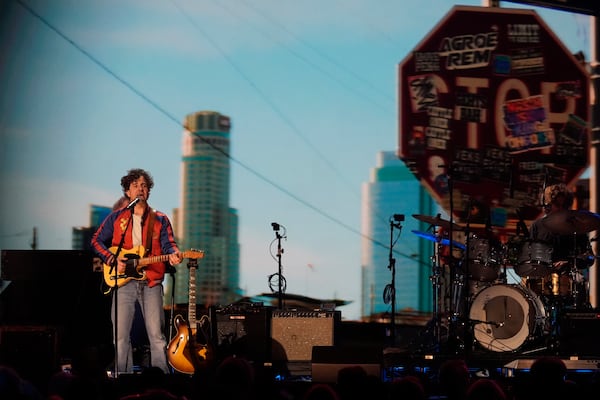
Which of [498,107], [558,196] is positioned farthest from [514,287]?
[498,107]

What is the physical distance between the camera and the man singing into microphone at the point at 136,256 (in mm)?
8781

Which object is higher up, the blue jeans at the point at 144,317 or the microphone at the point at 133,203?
the microphone at the point at 133,203

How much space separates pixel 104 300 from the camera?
9992 mm

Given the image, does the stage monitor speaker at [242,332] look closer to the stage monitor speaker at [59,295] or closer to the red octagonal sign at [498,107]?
the stage monitor speaker at [59,295]

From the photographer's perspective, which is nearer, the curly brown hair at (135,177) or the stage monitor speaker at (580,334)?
the curly brown hair at (135,177)

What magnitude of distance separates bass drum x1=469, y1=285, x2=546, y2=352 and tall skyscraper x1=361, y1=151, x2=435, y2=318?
8.11 feet

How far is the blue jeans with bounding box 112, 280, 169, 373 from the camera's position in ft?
28.8

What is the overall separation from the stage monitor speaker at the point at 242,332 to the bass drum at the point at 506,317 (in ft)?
6.50

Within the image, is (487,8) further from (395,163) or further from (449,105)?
(395,163)

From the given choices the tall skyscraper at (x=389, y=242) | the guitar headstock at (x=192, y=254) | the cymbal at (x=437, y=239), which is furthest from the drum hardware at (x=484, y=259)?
the guitar headstock at (x=192, y=254)

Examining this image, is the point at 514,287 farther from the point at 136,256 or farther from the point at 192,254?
the point at 136,256

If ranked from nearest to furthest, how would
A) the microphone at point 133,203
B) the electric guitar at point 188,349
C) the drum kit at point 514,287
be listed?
the microphone at point 133,203, the electric guitar at point 188,349, the drum kit at point 514,287

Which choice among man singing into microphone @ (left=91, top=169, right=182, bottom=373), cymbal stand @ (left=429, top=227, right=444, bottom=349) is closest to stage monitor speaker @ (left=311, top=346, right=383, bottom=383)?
man singing into microphone @ (left=91, top=169, right=182, bottom=373)

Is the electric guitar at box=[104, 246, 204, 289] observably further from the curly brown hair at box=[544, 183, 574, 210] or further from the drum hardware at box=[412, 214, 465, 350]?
the curly brown hair at box=[544, 183, 574, 210]
